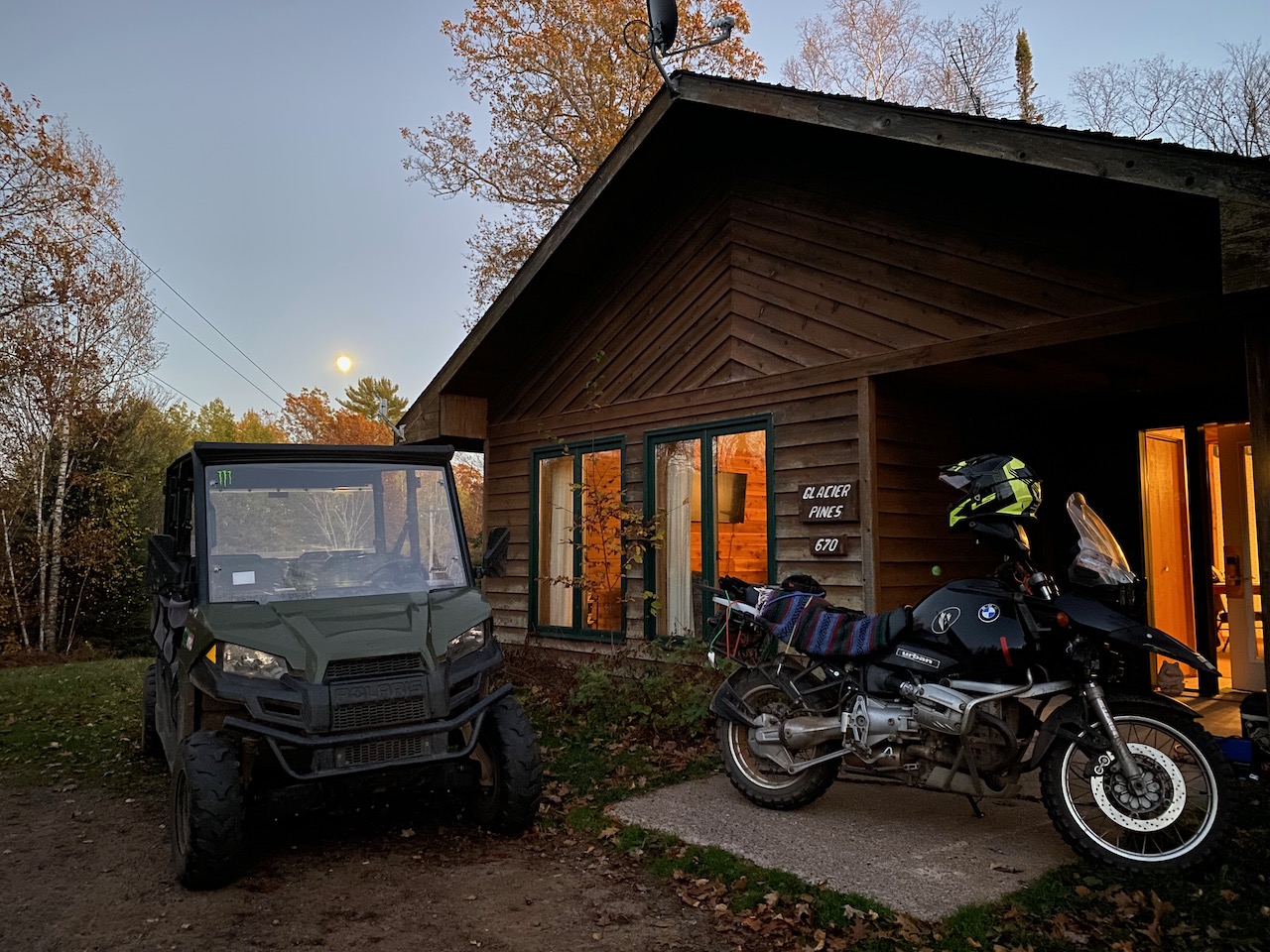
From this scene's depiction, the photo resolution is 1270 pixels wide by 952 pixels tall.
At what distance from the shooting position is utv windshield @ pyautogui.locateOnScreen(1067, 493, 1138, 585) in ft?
13.6

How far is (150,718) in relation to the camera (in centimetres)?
695

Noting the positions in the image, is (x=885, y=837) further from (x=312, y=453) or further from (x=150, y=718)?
(x=150, y=718)

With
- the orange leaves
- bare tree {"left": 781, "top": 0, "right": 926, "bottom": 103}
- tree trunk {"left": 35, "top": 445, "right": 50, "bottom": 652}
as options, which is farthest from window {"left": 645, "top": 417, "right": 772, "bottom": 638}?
the orange leaves

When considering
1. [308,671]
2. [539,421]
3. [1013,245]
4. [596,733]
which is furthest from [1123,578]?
[539,421]

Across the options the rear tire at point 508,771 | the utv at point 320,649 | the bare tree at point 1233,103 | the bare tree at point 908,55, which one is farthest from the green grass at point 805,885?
the bare tree at point 1233,103

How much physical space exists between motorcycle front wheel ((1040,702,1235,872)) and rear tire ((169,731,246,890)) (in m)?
3.54

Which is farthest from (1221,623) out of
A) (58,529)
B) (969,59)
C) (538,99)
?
(58,529)

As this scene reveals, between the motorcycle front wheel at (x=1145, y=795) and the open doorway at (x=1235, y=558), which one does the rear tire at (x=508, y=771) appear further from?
the open doorway at (x=1235, y=558)

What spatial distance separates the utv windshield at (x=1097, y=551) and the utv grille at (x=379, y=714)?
122 inches

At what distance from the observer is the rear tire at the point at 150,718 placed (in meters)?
6.84

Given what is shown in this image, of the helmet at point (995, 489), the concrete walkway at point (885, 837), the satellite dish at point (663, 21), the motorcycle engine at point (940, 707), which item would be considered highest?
the satellite dish at point (663, 21)

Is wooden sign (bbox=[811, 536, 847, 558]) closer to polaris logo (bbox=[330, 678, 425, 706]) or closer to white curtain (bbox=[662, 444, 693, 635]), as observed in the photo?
white curtain (bbox=[662, 444, 693, 635])

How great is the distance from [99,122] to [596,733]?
19.5m

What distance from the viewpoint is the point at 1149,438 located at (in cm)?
823
